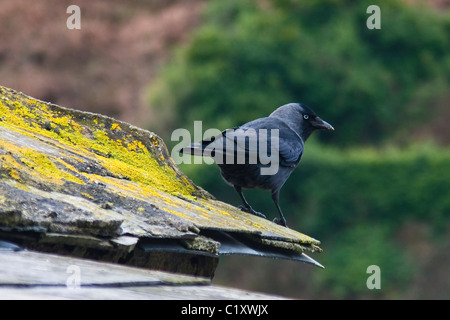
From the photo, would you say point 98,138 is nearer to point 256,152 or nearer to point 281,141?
point 256,152

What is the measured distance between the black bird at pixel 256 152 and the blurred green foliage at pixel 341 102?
7.57 metres

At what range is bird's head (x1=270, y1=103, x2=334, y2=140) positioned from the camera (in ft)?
19.4

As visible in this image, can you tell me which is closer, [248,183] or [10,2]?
[248,183]

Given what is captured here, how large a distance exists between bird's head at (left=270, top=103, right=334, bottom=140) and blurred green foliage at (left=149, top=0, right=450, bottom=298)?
6.91 meters

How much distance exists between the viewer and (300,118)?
597cm

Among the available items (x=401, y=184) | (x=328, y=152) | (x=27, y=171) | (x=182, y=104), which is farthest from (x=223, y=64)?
(x=27, y=171)

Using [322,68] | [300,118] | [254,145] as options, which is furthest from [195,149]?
[322,68]

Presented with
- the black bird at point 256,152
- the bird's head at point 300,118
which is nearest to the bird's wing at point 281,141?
the black bird at point 256,152

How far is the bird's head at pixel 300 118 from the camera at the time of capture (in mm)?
5902

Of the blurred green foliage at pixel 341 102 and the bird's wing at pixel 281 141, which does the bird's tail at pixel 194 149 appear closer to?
the bird's wing at pixel 281 141

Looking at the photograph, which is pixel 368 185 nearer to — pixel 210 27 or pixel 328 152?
pixel 328 152

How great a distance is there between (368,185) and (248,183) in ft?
27.4

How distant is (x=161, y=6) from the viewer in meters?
23.6

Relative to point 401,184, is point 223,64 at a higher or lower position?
higher
